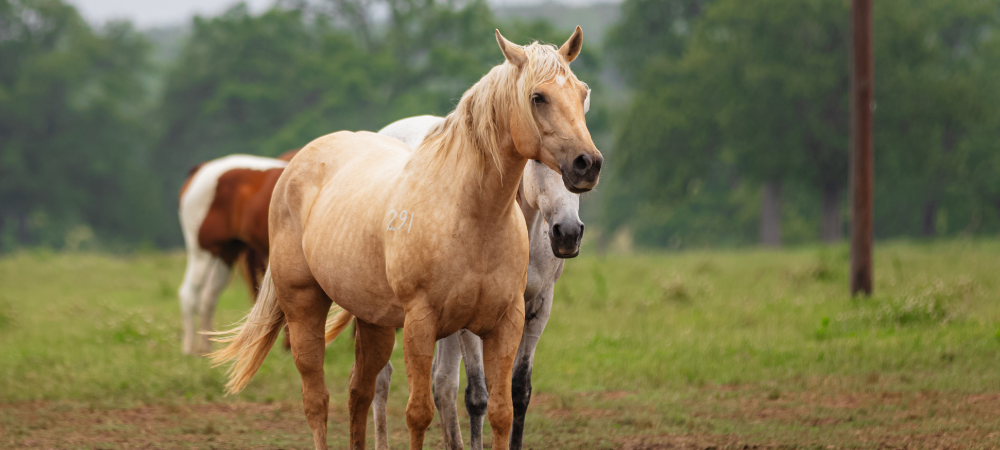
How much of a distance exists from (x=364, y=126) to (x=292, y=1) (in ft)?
32.9

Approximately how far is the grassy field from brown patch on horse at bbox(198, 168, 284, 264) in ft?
2.35

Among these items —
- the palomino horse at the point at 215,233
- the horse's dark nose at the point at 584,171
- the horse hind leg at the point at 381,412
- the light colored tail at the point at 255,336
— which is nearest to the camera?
the horse's dark nose at the point at 584,171

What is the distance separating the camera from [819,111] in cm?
2814

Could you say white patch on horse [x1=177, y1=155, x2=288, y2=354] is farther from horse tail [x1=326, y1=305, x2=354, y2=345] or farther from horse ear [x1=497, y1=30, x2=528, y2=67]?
horse ear [x1=497, y1=30, x2=528, y2=67]

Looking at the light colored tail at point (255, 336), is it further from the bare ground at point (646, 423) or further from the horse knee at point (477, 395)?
the horse knee at point (477, 395)

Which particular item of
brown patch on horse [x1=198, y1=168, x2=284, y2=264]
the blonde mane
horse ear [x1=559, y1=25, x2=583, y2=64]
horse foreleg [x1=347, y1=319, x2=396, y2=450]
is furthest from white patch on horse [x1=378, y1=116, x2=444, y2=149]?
brown patch on horse [x1=198, y1=168, x2=284, y2=264]

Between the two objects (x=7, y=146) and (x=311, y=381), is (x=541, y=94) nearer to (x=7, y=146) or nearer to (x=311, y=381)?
(x=311, y=381)

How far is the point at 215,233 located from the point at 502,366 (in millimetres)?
5909

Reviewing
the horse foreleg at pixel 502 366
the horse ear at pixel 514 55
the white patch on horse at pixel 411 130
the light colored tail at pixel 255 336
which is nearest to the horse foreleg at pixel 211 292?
the white patch on horse at pixel 411 130

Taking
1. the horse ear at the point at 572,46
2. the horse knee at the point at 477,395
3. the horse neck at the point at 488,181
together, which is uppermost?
the horse ear at the point at 572,46

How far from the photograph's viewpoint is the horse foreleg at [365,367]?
427 centimetres

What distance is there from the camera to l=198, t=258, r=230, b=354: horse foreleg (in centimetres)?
862

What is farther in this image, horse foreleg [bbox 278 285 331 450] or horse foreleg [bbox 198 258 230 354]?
horse foreleg [bbox 198 258 230 354]

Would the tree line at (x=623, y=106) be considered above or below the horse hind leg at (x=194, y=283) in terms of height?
above
